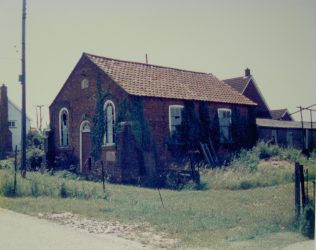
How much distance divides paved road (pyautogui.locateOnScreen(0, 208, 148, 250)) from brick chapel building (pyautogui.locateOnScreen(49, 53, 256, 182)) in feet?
37.8

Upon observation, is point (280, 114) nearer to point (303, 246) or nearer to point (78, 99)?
point (78, 99)

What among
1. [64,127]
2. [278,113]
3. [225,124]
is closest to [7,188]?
[64,127]

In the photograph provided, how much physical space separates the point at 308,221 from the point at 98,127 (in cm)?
1711

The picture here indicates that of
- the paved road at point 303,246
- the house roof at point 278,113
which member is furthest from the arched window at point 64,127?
the house roof at point 278,113

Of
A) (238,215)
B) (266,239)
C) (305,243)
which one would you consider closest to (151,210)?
(238,215)

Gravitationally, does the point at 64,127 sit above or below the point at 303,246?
above

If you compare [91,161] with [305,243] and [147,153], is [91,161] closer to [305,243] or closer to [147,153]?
[147,153]

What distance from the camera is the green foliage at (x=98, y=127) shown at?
2334 centimetres

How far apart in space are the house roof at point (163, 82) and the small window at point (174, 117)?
685 mm

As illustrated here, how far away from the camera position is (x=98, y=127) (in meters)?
23.5

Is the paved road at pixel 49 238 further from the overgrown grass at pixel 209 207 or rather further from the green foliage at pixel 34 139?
the green foliage at pixel 34 139

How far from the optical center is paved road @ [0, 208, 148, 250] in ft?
24.7

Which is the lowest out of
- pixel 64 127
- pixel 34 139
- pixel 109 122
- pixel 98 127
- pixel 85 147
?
pixel 85 147

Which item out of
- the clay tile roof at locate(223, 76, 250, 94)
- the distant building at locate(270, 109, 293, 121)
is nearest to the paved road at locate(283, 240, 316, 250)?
the clay tile roof at locate(223, 76, 250, 94)
